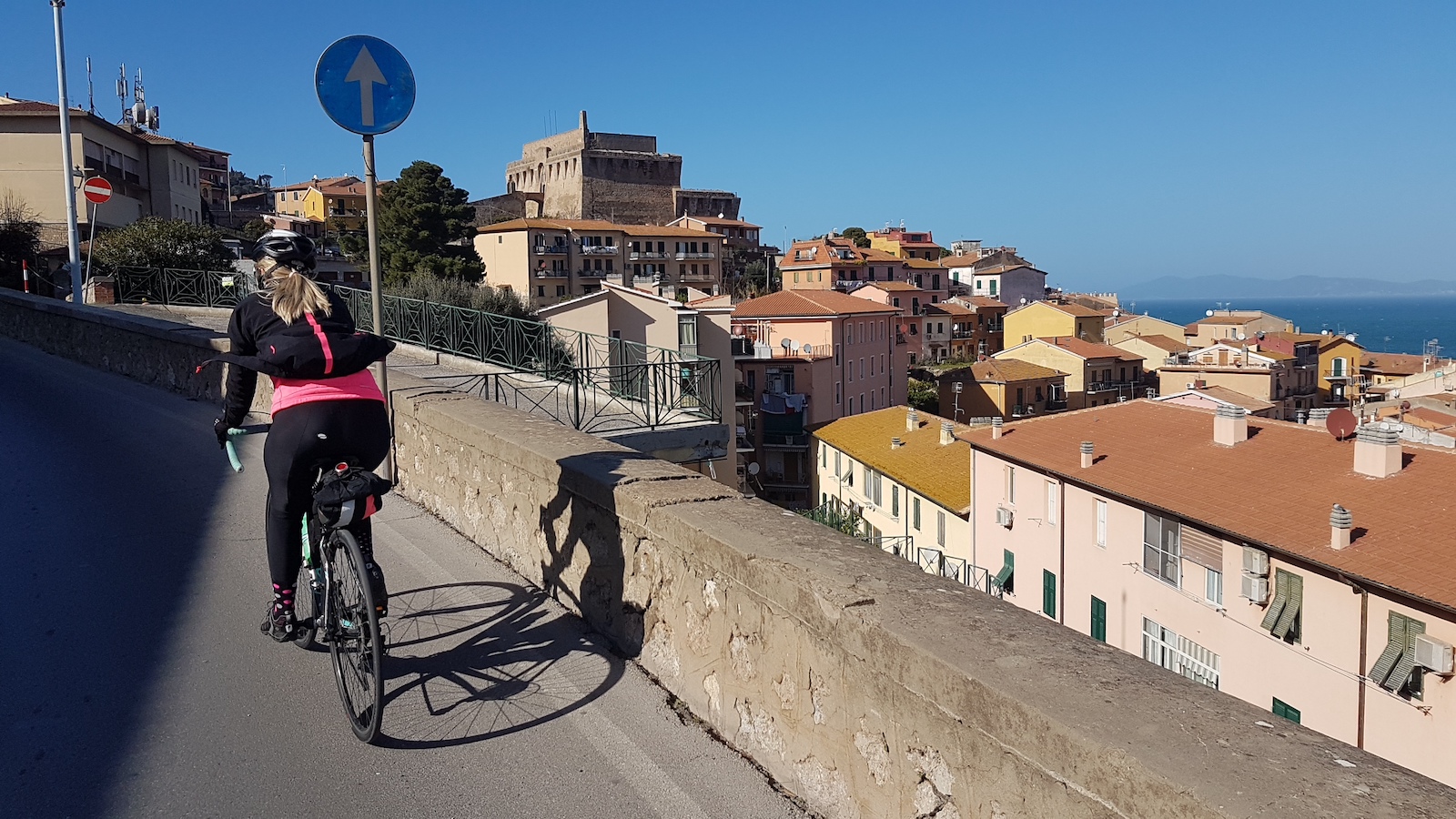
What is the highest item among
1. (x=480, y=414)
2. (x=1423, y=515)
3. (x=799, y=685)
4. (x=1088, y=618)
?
(x=480, y=414)

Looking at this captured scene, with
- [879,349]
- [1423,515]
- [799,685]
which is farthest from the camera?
[879,349]

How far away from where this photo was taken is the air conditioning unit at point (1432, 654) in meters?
16.1

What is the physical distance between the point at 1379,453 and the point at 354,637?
23073 millimetres

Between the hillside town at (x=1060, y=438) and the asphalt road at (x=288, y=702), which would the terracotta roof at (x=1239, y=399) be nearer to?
the hillside town at (x=1060, y=438)

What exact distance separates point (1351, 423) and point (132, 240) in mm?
30184

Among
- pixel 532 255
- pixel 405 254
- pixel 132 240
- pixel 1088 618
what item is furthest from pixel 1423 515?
pixel 532 255

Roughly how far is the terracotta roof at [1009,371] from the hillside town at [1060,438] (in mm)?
305

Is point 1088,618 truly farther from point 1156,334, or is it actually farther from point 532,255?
point 1156,334

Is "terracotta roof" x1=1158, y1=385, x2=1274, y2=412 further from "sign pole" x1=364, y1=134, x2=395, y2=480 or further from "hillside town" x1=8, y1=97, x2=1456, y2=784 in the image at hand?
"sign pole" x1=364, y1=134, x2=395, y2=480

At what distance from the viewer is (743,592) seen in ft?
11.0

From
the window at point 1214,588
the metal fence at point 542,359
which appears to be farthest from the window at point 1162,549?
the metal fence at point 542,359

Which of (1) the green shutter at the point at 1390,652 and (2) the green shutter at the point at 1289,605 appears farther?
(2) the green shutter at the point at 1289,605

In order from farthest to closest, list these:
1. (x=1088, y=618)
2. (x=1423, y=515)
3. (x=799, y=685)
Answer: (x=1088, y=618) → (x=1423, y=515) → (x=799, y=685)

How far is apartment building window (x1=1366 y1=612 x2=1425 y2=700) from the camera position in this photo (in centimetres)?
1656
